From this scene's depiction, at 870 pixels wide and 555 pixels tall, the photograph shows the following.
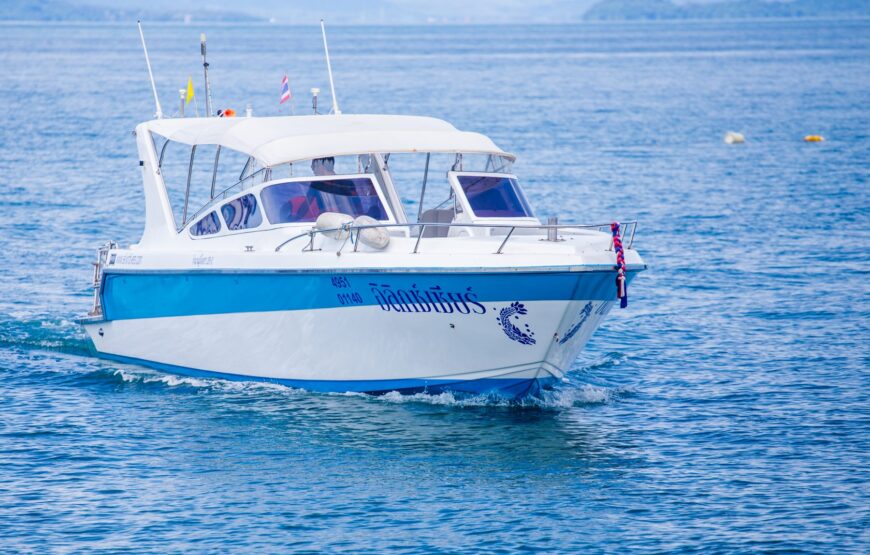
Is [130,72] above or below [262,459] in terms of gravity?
above

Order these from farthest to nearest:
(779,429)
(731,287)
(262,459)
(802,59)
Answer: (802,59) → (731,287) → (779,429) → (262,459)

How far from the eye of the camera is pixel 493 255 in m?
17.0

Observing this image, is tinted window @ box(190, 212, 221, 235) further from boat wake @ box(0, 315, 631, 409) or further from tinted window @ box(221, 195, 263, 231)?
boat wake @ box(0, 315, 631, 409)

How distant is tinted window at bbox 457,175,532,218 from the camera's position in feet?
63.1

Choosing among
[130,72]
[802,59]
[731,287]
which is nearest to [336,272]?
[731,287]

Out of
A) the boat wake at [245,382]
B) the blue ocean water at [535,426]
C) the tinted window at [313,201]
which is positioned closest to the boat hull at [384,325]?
the boat wake at [245,382]

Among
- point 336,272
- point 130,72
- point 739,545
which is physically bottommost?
point 739,545

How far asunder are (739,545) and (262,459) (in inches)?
236

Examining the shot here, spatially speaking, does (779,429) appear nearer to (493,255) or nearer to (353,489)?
(493,255)

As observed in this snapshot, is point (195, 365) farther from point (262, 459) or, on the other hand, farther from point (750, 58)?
point (750, 58)

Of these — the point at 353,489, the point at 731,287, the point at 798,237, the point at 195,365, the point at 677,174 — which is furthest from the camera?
the point at 677,174

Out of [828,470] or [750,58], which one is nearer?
[828,470]

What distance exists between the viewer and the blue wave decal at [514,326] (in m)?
17.2

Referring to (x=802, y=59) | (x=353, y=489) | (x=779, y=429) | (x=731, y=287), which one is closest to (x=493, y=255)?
(x=353, y=489)
